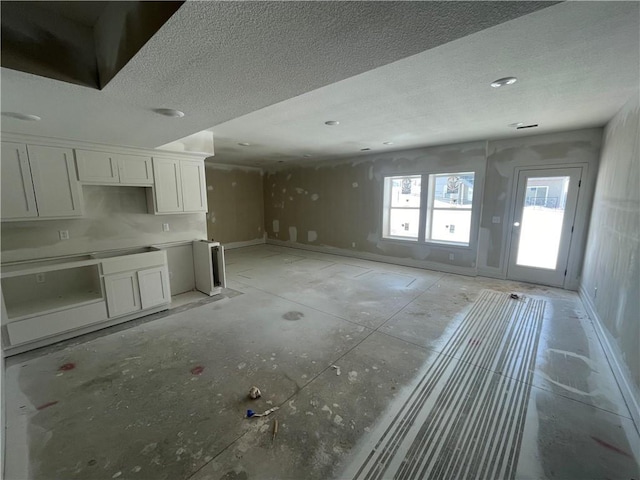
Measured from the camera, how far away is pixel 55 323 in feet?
9.20

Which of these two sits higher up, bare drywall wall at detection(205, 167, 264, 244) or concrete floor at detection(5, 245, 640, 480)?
bare drywall wall at detection(205, 167, 264, 244)

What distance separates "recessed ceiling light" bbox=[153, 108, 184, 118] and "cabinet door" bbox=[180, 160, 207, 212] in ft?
6.58

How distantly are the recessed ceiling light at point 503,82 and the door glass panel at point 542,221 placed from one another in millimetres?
2844

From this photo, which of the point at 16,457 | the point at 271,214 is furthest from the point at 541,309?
the point at 271,214

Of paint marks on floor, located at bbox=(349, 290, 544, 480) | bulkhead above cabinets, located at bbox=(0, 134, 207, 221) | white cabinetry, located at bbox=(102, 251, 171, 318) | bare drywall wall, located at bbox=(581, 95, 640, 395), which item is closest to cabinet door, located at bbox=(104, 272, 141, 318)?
white cabinetry, located at bbox=(102, 251, 171, 318)

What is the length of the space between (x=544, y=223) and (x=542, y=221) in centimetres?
4

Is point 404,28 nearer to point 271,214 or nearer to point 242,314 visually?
point 242,314

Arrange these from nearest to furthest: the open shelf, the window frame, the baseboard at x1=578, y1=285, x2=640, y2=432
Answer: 1. the baseboard at x1=578, y1=285, x2=640, y2=432
2. the open shelf
3. the window frame

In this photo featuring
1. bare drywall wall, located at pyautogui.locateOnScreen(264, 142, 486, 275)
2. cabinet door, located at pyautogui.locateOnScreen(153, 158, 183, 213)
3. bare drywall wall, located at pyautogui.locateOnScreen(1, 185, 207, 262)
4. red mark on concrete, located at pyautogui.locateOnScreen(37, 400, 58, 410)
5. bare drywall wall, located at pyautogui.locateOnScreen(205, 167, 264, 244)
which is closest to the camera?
red mark on concrete, located at pyautogui.locateOnScreen(37, 400, 58, 410)

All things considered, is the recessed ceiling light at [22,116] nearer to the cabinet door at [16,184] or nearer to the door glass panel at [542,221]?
the cabinet door at [16,184]

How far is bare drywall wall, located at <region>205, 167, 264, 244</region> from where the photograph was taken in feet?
24.9

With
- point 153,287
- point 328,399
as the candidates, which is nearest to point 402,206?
point 328,399

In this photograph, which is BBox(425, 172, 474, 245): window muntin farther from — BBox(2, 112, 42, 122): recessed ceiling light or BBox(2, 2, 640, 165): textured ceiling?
BBox(2, 112, 42, 122): recessed ceiling light

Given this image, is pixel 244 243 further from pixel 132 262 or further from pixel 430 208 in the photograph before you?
pixel 430 208
